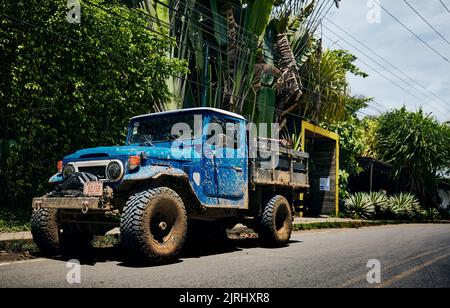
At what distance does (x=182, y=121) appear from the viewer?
7.66m

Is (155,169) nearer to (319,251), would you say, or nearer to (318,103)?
(319,251)

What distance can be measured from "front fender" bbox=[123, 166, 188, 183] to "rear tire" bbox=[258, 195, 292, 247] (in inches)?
111

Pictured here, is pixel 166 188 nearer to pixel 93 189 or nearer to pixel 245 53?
pixel 93 189

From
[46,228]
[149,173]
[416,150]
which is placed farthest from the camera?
[416,150]

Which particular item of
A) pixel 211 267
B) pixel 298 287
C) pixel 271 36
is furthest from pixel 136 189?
pixel 271 36

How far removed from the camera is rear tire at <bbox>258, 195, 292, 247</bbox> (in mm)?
8727

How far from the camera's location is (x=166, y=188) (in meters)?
6.42

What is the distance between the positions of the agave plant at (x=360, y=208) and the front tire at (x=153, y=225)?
17817 millimetres

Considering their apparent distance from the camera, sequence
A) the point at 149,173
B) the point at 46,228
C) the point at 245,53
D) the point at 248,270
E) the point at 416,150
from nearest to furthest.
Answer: the point at 248,270 < the point at 149,173 < the point at 46,228 < the point at 245,53 < the point at 416,150

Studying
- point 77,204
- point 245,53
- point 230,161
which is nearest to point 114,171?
point 77,204

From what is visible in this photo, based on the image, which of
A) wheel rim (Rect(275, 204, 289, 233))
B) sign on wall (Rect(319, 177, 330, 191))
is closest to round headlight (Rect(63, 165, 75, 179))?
wheel rim (Rect(275, 204, 289, 233))

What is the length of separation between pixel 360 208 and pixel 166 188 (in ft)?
60.1

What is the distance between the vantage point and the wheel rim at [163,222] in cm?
627

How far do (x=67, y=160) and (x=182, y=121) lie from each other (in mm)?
1986
